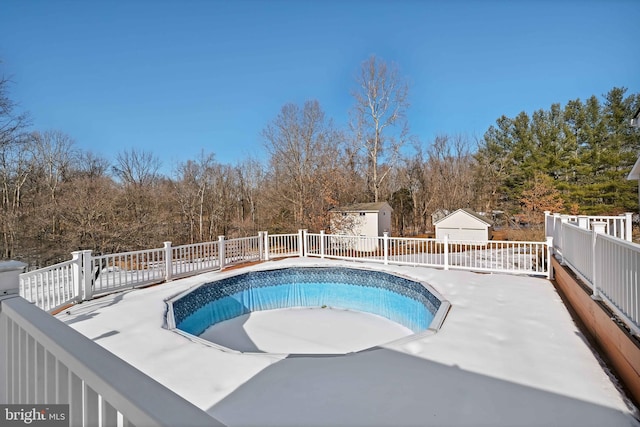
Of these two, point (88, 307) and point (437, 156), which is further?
point (437, 156)

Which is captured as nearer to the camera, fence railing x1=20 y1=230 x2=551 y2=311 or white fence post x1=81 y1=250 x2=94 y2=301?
fence railing x1=20 y1=230 x2=551 y2=311

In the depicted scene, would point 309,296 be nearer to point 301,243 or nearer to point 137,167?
point 301,243

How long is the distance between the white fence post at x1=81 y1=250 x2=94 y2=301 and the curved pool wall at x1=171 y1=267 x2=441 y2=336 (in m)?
1.81

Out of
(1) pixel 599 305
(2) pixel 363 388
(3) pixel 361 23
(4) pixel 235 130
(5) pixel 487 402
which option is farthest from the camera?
(4) pixel 235 130

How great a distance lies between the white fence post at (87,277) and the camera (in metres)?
6.18

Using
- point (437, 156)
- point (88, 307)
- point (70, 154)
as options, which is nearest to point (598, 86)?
point (437, 156)

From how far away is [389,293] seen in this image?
8.19m

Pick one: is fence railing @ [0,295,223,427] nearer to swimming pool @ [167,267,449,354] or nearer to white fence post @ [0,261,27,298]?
white fence post @ [0,261,27,298]

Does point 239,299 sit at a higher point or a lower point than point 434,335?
lower

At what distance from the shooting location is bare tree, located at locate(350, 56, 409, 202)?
19703mm

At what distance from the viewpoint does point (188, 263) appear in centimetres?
916

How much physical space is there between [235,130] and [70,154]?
34.7 feet

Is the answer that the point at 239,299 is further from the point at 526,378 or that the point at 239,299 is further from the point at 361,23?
the point at 361,23

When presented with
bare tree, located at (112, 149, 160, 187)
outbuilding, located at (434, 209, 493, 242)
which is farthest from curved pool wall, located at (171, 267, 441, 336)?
bare tree, located at (112, 149, 160, 187)
